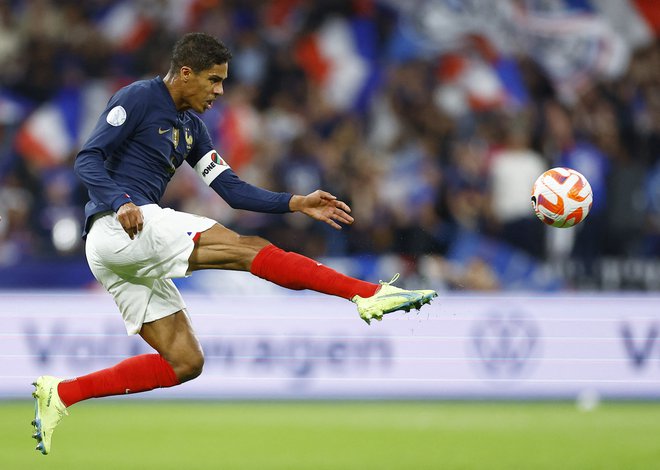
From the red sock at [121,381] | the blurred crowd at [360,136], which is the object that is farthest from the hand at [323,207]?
the blurred crowd at [360,136]

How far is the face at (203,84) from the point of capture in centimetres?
630

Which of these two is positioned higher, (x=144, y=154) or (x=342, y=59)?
(x=342, y=59)

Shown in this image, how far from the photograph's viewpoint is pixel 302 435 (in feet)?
28.0

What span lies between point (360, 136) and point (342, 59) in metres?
1.40

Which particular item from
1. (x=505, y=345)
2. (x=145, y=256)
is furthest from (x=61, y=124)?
(x=145, y=256)

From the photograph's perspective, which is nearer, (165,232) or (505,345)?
(165,232)

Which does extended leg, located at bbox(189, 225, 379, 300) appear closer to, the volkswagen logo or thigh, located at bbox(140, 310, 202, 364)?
thigh, located at bbox(140, 310, 202, 364)

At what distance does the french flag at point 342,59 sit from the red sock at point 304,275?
25.4 feet

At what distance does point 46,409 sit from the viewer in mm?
6664

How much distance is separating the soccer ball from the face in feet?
6.31

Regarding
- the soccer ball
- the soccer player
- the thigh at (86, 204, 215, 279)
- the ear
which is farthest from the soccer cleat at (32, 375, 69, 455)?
the soccer ball

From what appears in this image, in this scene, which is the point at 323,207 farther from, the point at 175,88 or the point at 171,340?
the point at 171,340

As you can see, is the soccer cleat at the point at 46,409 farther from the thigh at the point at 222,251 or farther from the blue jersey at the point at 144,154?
the thigh at the point at 222,251

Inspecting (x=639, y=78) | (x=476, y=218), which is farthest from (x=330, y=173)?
(x=639, y=78)
